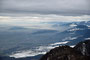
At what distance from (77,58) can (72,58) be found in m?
1.69

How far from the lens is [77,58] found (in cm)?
5391

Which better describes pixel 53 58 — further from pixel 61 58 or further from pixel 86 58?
pixel 86 58

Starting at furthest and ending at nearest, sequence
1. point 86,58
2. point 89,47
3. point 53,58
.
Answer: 1. point 89,47
2. point 53,58
3. point 86,58

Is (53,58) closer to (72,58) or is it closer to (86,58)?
(72,58)

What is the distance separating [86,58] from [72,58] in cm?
439

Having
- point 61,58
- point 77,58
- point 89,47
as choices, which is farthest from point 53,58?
point 89,47

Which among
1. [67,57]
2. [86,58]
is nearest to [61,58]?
[67,57]

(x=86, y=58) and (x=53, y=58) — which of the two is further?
(x=53, y=58)

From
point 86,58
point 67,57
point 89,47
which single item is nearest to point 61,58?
point 67,57

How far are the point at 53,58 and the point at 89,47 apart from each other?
40527mm

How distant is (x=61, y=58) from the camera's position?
2165 inches

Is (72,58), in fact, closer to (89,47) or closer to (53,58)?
(53,58)

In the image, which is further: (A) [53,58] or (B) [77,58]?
(A) [53,58]

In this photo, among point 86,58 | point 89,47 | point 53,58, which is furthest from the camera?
point 89,47
